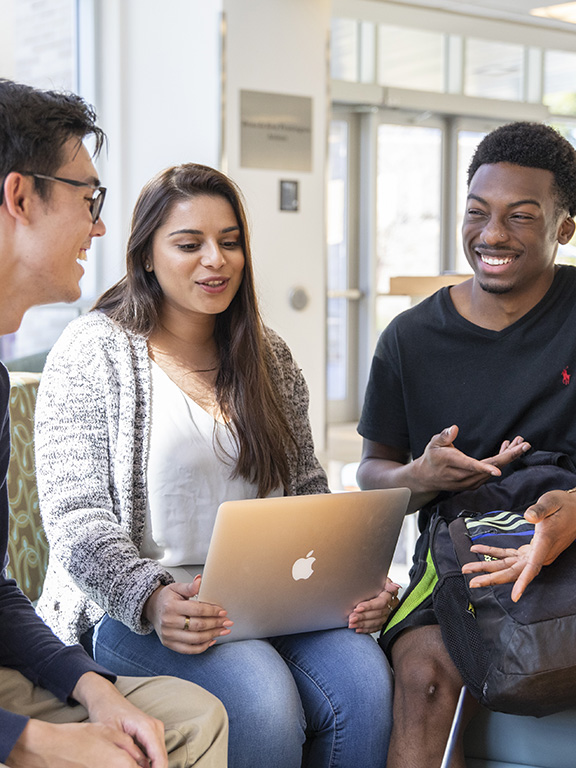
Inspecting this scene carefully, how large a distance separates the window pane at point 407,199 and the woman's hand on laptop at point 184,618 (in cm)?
621

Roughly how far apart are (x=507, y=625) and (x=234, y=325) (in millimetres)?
845

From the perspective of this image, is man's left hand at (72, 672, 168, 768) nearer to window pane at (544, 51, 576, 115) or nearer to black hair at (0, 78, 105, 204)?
black hair at (0, 78, 105, 204)

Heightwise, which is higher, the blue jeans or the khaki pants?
the khaki pants

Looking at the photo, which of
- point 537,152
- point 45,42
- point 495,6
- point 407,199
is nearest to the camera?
point 537,152

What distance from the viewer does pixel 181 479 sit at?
5.76ft

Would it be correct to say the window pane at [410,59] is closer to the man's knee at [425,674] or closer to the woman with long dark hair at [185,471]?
the woman with long dark hair at [185,471]

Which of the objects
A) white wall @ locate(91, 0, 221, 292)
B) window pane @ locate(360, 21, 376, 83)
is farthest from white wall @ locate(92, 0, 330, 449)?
window pane @ locate(360, 21, 376, 83)

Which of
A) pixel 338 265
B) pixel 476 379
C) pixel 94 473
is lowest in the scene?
pixel 94 473

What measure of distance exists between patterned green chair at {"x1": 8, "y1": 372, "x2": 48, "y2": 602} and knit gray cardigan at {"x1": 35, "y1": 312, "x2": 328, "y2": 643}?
191mm

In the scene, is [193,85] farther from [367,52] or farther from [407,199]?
[407,199]

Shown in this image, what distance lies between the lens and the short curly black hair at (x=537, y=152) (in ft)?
6.29

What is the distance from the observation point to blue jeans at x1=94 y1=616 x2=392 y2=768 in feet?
5.00

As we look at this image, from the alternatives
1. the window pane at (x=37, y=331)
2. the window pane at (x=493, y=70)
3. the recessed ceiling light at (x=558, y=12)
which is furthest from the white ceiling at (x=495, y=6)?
the window pane at (x=37, y=331)

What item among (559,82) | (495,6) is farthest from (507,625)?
(559,82)
